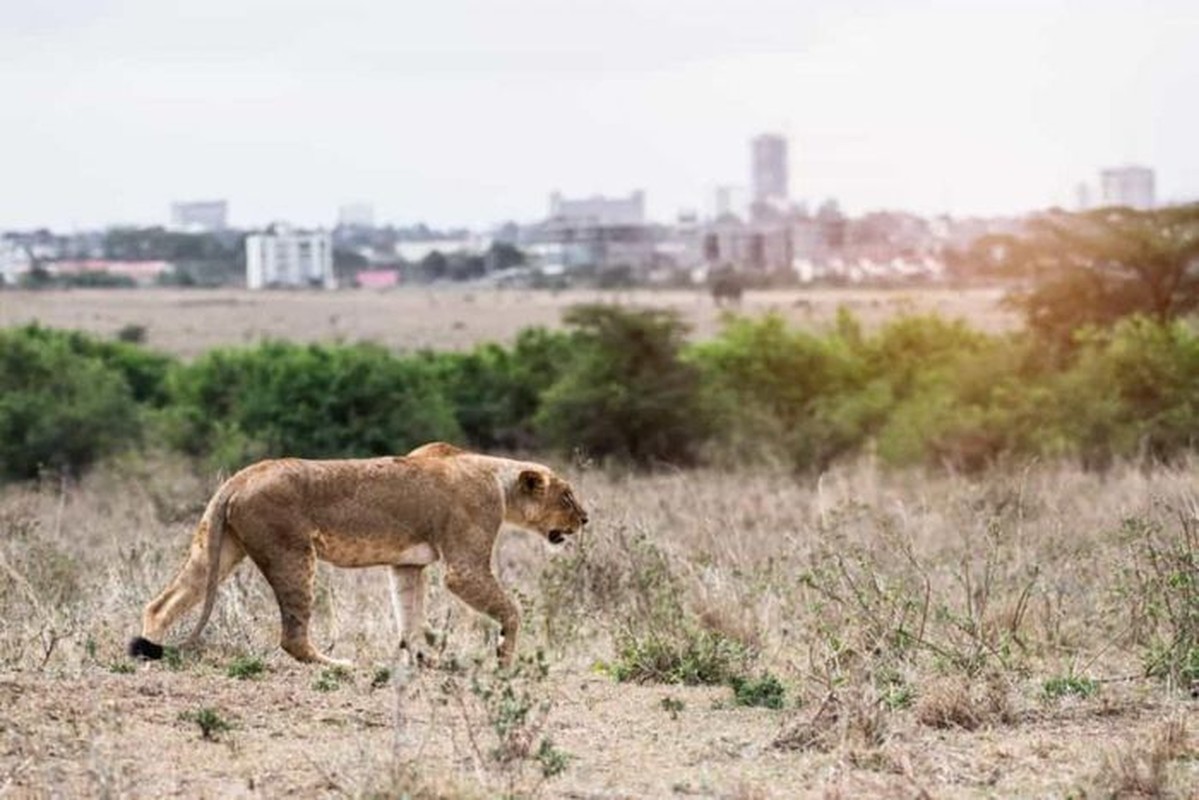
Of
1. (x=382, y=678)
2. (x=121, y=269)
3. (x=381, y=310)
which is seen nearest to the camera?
(x=382, y=678)

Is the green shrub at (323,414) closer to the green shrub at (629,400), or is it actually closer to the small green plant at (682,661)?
the green shrub at (629,400)

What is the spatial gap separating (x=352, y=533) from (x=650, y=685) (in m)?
1.64

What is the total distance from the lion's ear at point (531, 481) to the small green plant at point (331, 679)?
163 centimetres

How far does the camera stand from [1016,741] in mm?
8688

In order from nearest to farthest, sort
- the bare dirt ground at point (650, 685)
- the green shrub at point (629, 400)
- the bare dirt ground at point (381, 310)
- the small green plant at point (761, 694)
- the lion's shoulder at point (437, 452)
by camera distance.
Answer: the bare dirt ground at point (650, 685) < the small green plant at point (761, 694) < the lion's shoulder at point (437, 452) < the green shrub at point (629, 400) < the bare dirt ground at point (381, 310)

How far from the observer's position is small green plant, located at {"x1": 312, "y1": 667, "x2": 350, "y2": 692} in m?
9.34

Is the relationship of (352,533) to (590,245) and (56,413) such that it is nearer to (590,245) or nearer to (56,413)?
(56,413)

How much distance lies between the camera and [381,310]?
92.9m

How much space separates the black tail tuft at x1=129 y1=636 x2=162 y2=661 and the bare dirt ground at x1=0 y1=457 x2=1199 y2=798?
0.19ft

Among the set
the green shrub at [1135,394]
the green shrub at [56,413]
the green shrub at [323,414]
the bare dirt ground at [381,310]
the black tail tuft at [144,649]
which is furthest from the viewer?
the bare dirt ground at [381,310]

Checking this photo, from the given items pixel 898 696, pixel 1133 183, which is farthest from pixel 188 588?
pixel 1133 183

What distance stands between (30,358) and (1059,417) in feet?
54.2

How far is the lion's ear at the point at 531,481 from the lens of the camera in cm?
1093

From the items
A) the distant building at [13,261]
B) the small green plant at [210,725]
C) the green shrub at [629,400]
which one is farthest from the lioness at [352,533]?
the distant building at [13,261]
